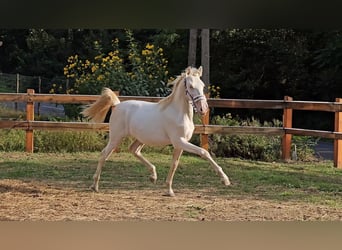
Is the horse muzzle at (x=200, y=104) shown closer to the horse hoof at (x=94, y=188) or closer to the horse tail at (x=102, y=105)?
the horse tail at (x=102, y=105)

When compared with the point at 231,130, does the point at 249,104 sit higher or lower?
higher

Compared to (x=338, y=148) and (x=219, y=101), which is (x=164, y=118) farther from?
(x=338, y=148)

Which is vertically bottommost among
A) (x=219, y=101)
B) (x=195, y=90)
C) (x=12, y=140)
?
(x=12, y=140)

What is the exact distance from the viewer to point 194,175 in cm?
717

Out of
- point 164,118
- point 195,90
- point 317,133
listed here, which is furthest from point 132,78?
point 195,90

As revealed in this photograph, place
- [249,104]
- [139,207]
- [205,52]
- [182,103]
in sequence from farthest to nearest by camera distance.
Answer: [205,52]
[249,104]
[182,103]
[139,207]

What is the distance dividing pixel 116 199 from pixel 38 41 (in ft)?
56.1

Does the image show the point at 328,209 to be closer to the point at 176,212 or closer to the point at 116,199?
the point at 176,212

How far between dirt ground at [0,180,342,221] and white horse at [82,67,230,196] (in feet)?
0.95

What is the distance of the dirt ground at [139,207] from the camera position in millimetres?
4672

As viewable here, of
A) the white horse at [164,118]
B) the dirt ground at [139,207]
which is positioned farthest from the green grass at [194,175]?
the white horse at [164,118]

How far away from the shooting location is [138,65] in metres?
11.8

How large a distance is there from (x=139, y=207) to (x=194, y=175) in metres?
2.13

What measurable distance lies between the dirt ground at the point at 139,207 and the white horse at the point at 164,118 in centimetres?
29
